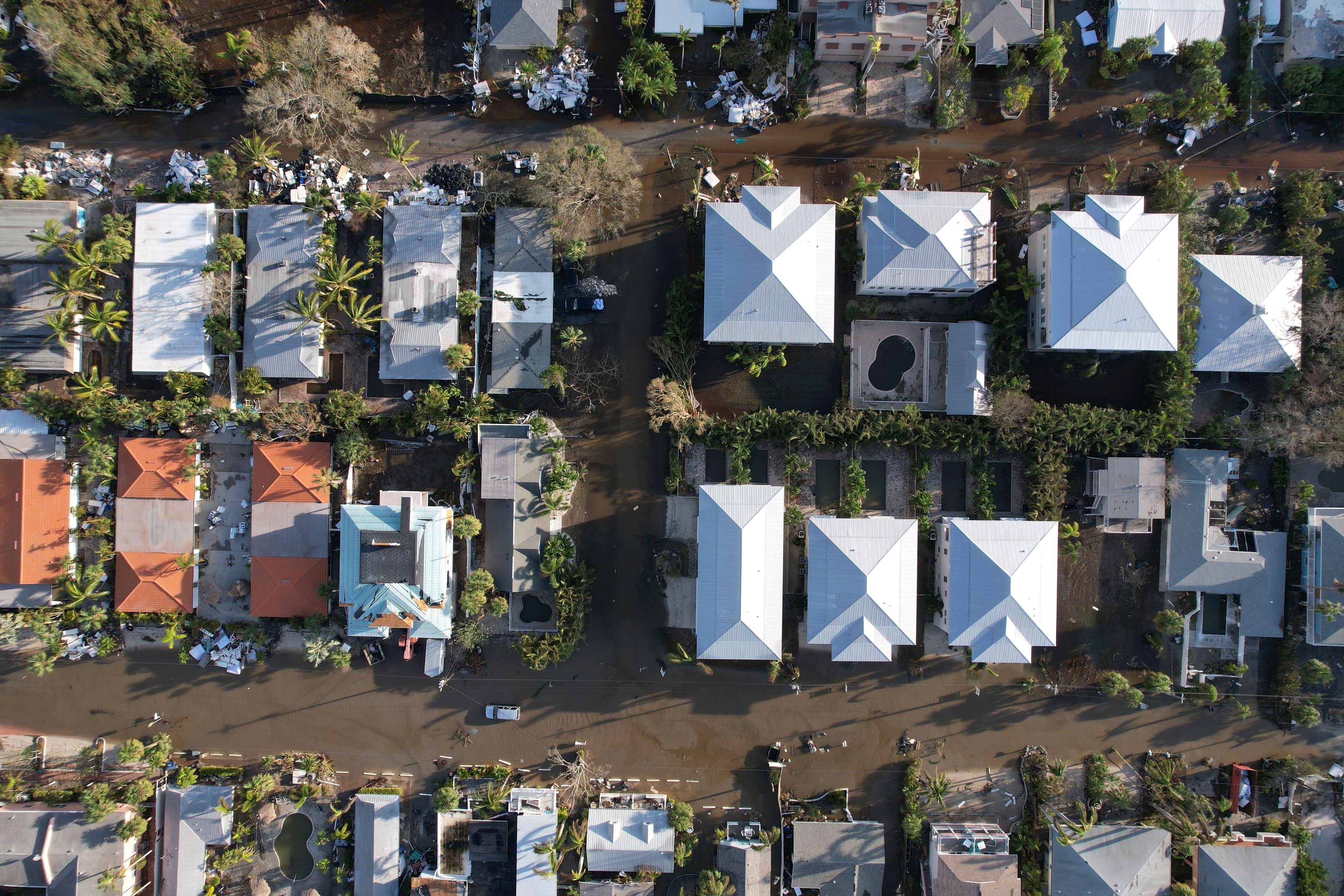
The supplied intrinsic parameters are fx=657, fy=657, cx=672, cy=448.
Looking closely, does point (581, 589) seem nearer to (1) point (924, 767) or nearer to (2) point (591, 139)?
(1) point (924, 767)

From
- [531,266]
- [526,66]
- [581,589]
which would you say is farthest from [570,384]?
[526,66]

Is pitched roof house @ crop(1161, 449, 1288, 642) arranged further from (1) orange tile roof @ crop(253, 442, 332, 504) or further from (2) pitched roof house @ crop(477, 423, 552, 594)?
(1) orange tile roof @ crop(253, 442, 332, 504)

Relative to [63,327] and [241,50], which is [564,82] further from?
Answer: [63,327]

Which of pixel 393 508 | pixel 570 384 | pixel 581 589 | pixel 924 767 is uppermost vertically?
pixel 570 384

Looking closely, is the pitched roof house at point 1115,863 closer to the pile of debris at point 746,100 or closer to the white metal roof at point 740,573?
the white metal roof at point 740,573

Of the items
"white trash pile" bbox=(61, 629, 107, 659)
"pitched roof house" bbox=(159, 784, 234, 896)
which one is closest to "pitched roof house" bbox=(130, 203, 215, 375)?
"white trash pile" bbox=(61, 629, 107, 659)

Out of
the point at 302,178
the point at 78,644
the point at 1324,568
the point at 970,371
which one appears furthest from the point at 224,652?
the point at 1324,568

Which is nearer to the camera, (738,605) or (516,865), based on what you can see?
(738,605)
